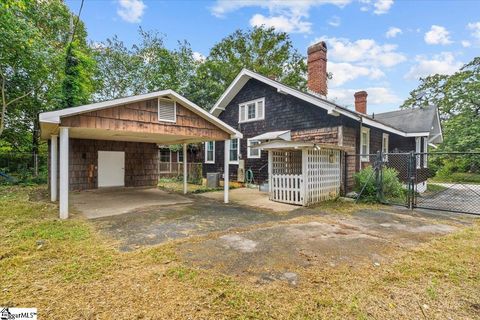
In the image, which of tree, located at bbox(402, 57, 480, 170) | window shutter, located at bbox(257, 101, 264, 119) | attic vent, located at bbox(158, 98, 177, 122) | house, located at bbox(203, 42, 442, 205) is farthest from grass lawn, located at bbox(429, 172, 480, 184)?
attic vent, located at bbox(158, 98, 177, 122)

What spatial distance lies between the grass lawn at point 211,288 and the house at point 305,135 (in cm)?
466

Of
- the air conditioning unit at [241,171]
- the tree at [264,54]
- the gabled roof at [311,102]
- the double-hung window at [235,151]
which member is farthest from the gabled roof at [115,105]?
the tree at [264,54]

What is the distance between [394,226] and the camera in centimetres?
562

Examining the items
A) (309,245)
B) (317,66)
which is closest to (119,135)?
(309,245)

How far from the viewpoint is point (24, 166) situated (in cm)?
1558

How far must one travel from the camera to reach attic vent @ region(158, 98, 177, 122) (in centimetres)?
720

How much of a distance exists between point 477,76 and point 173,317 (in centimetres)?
2785

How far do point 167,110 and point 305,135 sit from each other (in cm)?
606

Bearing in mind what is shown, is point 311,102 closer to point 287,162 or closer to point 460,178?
point 287,162

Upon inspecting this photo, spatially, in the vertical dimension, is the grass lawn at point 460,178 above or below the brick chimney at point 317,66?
below

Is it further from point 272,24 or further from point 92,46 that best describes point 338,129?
point 92,46

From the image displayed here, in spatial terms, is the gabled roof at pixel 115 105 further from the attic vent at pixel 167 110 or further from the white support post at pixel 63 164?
the white support post at pixel 63 164

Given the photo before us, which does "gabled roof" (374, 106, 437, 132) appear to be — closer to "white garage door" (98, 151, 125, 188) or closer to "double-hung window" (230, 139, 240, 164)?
"double-hung window" (230, 139, 240, 164)

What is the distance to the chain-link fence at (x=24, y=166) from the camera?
14.2 m
